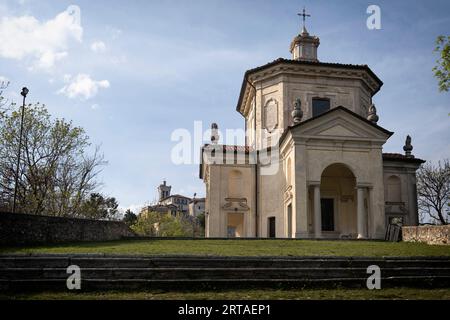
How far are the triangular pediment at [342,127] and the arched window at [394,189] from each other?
6.69m

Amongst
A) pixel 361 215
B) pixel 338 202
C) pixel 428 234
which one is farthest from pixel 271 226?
pixel 428 234

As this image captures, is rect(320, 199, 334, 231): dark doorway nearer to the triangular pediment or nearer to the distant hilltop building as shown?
the triangular pediment

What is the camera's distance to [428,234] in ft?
64.4

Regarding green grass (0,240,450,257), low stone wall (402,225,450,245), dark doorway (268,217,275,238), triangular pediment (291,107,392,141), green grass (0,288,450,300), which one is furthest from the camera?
dark doorway (268,217,275,238)

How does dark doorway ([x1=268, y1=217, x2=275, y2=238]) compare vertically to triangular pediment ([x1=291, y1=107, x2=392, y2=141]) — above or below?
below

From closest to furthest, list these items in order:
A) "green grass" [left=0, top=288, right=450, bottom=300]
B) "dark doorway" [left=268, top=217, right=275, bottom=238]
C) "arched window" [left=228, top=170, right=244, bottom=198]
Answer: "green grass" [left=0, top=288, right=450, bottom=300] < "dark doorway" [left=268, top=217, right=275, bottom=238] < "arched window" [left=228, top=170, right=244, bottom=198]

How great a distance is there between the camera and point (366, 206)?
27391mm

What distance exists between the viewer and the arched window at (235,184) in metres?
31.6

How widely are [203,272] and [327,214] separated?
65.2ft

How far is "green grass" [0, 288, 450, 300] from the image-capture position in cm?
977

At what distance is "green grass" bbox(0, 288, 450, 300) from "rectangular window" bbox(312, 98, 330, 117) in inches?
882
